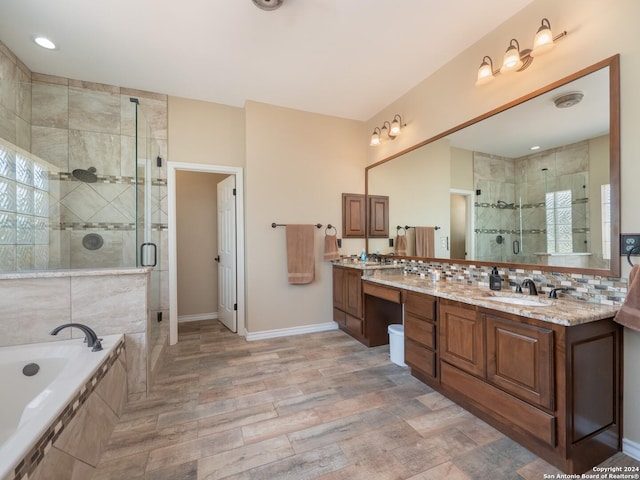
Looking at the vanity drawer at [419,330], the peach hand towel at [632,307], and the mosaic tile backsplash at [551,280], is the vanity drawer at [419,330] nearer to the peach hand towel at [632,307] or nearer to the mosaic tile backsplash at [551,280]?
the mosaic tile backsplash at [551,280]

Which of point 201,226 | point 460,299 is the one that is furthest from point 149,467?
point 201,226

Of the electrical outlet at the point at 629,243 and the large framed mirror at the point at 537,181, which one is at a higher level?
the large framed mirror at the point at 537,181

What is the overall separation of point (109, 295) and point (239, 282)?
59.6 inches

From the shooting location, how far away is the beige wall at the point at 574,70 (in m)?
1.50

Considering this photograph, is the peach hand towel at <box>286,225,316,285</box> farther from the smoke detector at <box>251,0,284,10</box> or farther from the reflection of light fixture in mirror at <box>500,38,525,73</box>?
the reflection of light fixture in mirror at <box>500,38,525,73</box>

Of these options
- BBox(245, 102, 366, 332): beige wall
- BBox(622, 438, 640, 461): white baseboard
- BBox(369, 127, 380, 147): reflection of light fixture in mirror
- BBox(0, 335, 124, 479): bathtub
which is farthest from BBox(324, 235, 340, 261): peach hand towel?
BBox(622, 438, 640, 461): white baseboard

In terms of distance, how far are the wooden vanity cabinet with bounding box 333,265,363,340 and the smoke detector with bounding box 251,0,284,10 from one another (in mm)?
2411

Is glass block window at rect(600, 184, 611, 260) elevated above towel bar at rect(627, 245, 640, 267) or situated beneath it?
elevated above

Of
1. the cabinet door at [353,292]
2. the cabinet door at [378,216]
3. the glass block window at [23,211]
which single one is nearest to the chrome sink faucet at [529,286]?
the cabinet door at [353,292]

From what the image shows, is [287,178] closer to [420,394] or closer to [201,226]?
[201,226]

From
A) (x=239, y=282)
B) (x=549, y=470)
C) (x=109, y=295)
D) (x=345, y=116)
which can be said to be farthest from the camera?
(x=345, y=116)

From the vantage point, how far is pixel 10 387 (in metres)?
1.62

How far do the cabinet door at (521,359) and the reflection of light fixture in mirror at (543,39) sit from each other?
69.3 inches

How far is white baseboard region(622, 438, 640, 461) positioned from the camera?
149 cm
